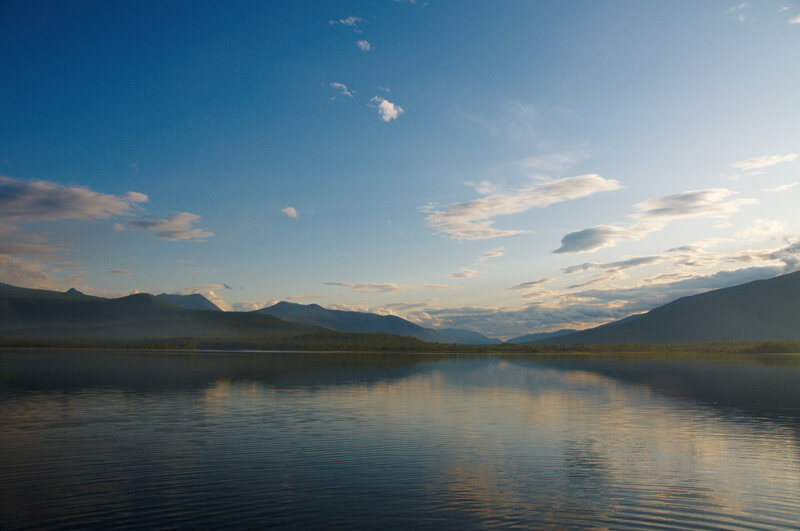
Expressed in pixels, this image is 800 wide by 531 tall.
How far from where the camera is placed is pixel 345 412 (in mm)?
41000

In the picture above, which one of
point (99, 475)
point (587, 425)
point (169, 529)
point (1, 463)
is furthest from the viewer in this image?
point (587, 425)

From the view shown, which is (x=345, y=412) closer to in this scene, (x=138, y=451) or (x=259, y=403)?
(x=259, y=403)

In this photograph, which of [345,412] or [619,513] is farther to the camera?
[345,412]

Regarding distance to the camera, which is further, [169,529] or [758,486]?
[758,486]

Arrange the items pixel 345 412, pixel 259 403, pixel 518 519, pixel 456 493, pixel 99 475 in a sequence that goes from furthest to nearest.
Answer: pixel 259 403 < pixel 345 412 < pixel 99 475 < pixel 456 493 < pixel 518 519

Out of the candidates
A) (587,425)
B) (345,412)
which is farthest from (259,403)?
(587,425)

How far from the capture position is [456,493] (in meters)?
19.7

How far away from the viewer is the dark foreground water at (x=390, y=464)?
56.9 feet

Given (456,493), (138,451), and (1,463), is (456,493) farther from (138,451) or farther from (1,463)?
(1,463)

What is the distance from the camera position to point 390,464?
2417 centimetres

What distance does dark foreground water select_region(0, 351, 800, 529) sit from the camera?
56.9 ft

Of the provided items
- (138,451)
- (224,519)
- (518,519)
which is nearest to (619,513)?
(518,519)

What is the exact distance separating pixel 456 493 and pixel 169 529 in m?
9.92

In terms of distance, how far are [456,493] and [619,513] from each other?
18.6ft
